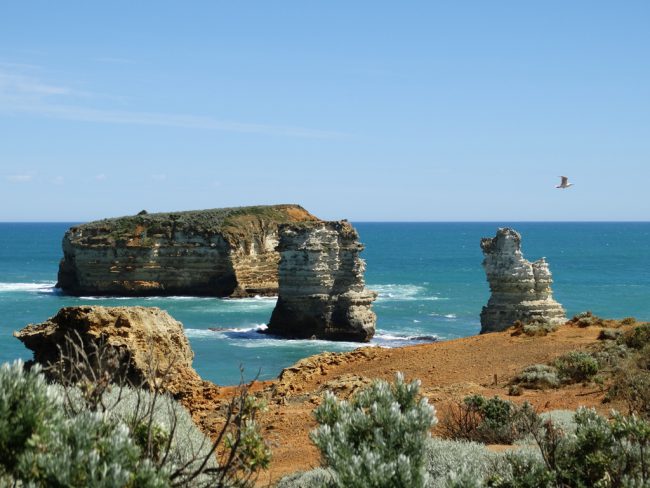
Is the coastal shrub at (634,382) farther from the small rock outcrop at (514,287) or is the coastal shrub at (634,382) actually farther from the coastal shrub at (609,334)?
the small rock outcrop at (514,287)

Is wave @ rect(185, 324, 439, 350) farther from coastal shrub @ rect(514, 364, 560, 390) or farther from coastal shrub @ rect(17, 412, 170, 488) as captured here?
coastal shrub @ rect(17, 412, 170, 488)

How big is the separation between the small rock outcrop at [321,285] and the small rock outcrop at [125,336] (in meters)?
27.3

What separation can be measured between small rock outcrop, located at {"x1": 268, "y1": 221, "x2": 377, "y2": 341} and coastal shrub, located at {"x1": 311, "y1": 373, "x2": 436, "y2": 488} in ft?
119

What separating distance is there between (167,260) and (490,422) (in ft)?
185

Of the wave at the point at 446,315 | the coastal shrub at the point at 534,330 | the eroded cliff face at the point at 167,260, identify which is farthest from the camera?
the eroded cliff face at the point at 167,260

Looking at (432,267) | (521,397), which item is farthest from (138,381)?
(432,267)

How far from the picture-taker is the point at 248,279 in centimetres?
6725

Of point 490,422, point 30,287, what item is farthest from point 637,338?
point 30,287

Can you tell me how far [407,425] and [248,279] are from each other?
61.5 m

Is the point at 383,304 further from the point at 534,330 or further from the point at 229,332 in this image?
the point at 534,330

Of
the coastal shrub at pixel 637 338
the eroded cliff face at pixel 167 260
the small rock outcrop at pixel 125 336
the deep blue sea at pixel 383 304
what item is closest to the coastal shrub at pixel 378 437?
the deep blue sea at pixel 383 304

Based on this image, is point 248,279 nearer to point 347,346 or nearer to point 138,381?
point 347,346

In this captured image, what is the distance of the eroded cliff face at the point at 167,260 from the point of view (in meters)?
66.2

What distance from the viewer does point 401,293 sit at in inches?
2803
